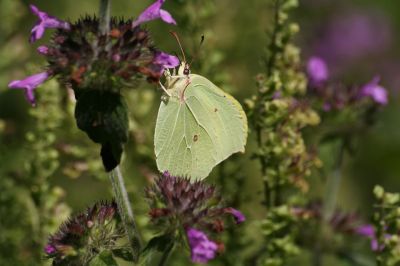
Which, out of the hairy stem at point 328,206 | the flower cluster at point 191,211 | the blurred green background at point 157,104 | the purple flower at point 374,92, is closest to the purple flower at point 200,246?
the flower cluster at point 191,211

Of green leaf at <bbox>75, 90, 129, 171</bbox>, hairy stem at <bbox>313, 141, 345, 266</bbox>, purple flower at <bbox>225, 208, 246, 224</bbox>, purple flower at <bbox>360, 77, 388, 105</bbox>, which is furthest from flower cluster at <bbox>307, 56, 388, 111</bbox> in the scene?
green leaf at <bbox>75, 90, 129, 171</bbox>

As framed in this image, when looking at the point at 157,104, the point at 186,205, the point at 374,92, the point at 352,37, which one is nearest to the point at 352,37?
the point at 352,37

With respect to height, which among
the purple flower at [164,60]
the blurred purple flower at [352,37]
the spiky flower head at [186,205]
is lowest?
the spiky flower head at [186,205]

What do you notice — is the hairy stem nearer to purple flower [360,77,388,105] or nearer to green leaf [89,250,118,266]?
purple flower [360,77,388,105]

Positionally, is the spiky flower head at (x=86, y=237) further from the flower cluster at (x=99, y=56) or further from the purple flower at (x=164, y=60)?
the purple flower at (x=164, y=60)

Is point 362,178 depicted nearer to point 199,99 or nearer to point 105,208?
point 199,99
